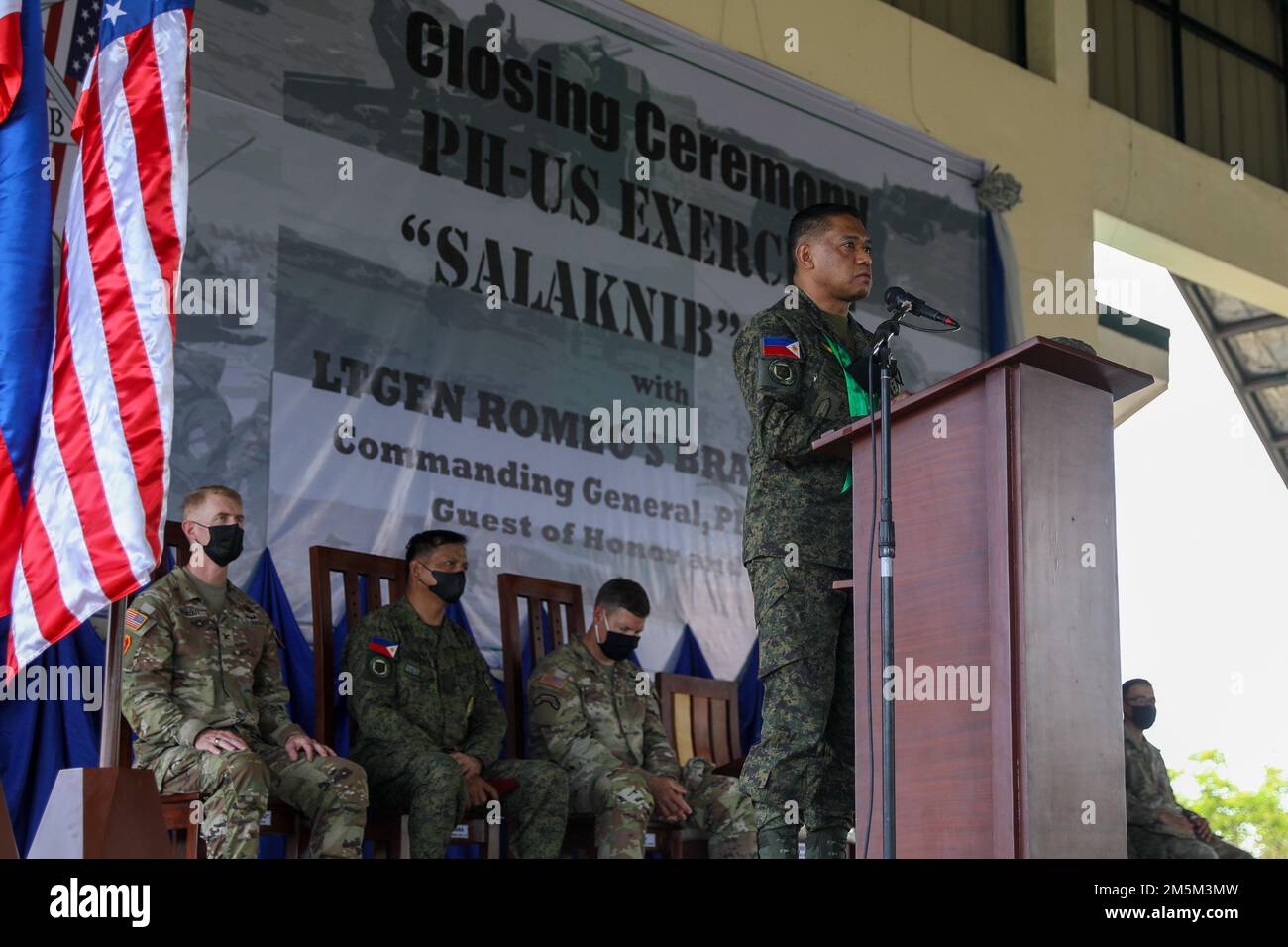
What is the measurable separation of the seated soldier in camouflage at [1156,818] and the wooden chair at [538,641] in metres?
2.04

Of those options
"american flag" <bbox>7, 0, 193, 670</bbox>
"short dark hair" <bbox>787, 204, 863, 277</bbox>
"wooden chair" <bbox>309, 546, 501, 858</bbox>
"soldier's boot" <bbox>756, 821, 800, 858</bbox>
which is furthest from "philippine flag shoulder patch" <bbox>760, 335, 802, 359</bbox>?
"wooden chair" <bbox>309, 546, 501, 858</bbox>

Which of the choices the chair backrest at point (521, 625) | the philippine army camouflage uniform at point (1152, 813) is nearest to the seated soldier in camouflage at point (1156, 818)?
the philippine army camouflage uniform at point (1152, 813)

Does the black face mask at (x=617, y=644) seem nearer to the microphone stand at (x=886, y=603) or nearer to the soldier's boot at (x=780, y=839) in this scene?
the soldier's boot at (x=780, y=839)

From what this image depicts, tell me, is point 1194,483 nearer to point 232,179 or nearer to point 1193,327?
point 1193,327

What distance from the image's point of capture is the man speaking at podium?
2.86m

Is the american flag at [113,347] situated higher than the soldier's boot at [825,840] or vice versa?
the american flag at [113,347]

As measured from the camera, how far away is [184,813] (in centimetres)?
363

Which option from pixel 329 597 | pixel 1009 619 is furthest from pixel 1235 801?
pixel 1009 619

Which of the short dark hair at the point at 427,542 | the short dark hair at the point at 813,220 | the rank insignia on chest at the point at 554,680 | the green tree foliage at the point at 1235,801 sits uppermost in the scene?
the short dark hair at the point at 813,220

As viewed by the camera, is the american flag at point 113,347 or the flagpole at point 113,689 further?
the american flag at point 113,347

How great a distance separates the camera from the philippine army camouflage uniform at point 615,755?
4578 millimetres
